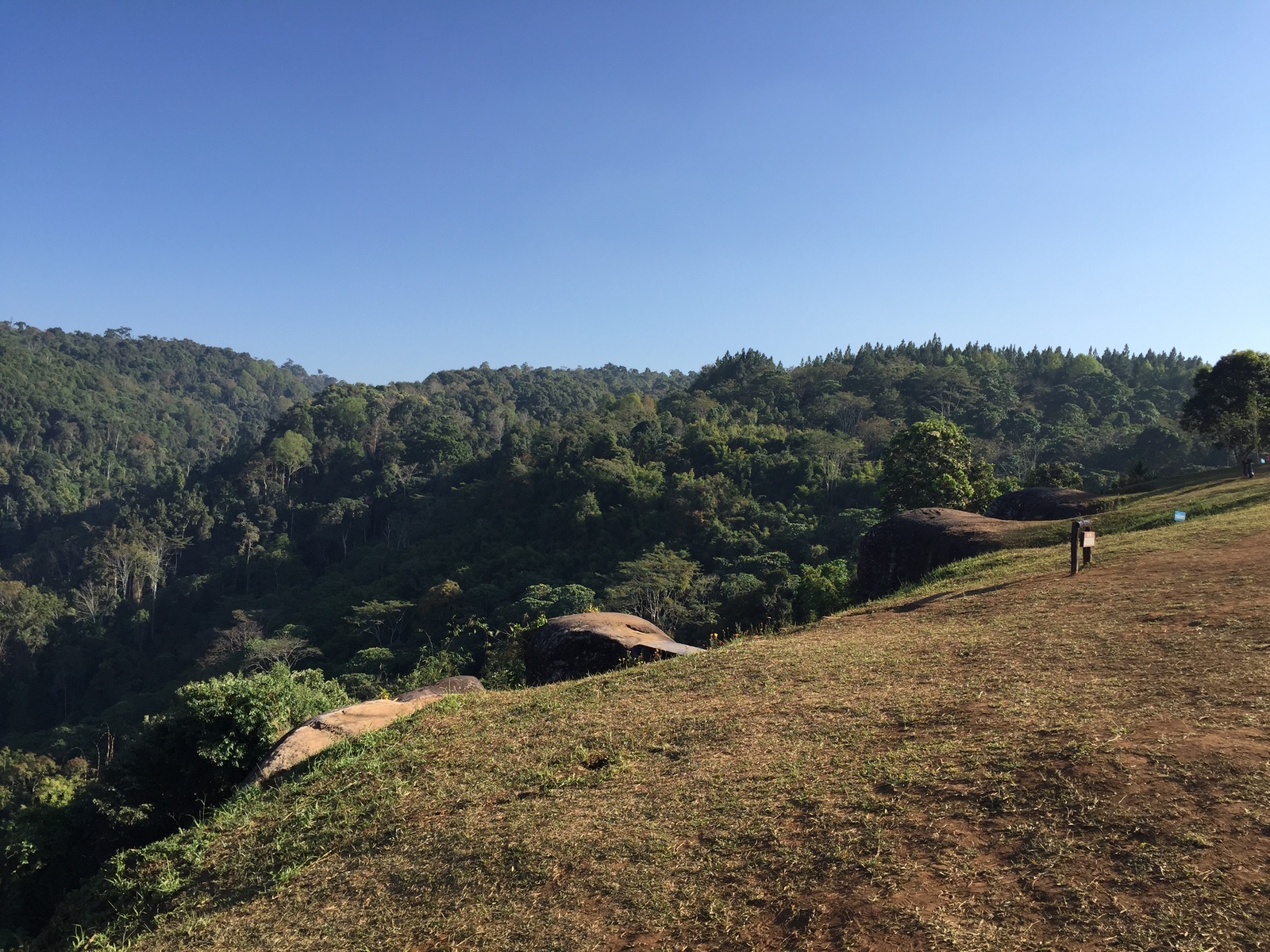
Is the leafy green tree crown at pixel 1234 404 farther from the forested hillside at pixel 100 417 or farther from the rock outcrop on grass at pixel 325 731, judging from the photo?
the forested hillside at pixel 100 417

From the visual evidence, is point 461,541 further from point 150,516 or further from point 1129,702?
point 1129,702

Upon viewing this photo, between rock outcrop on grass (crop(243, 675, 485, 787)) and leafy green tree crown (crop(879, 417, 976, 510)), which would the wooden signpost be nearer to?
rock outcrop on grass (crop(243, 675, 485, 787))

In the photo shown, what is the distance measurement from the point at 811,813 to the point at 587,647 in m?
7.74

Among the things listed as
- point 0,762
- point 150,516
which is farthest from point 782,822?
point 150,516

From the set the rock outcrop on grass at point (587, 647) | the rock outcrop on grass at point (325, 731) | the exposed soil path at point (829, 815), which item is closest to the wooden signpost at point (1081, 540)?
the exposed soil path at point (829, 815)

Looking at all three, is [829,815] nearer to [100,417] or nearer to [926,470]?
[926,470]

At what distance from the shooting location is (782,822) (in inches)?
220

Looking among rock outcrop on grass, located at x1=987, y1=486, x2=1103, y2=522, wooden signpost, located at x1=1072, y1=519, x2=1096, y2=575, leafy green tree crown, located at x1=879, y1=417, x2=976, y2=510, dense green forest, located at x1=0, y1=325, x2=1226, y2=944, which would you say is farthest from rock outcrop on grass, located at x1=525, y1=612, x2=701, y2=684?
leafy green tree crown, located at x1=879, y1=417, x2=976, y2=510

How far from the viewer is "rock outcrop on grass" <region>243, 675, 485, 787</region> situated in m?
9.23

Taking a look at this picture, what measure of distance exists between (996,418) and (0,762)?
230 ft

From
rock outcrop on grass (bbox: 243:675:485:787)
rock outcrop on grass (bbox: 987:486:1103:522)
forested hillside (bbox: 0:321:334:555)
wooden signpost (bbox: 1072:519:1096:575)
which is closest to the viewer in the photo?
rock outcrop on grass (bbox: 243:675:485:787)

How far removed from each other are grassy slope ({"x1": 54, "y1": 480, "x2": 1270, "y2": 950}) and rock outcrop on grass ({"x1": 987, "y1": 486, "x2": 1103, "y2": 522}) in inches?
419

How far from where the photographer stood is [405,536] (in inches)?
2462

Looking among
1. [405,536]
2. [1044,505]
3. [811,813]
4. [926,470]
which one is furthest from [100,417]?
[811,813]
